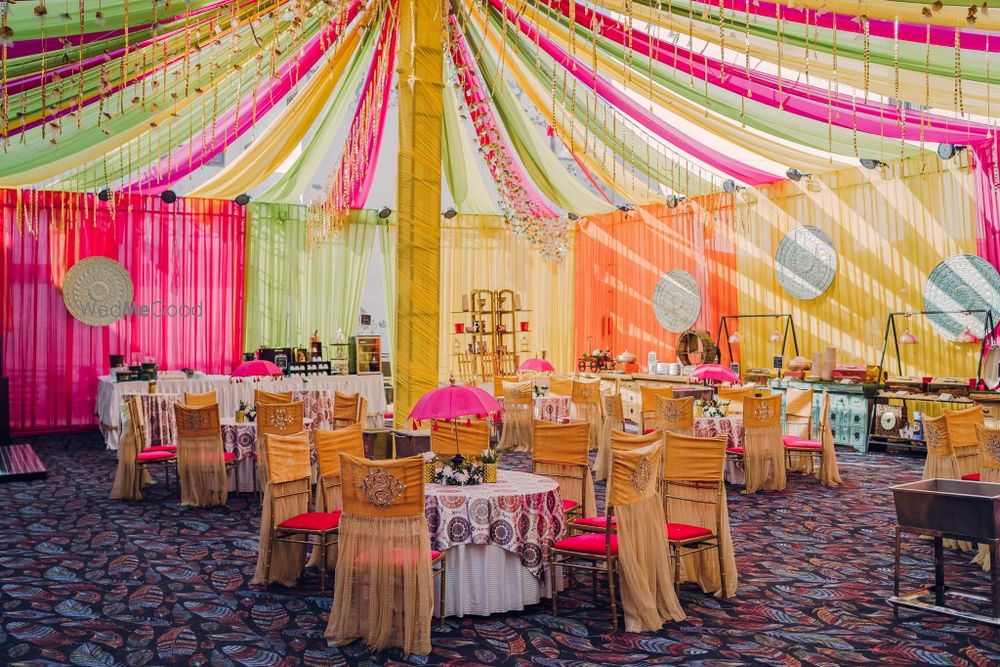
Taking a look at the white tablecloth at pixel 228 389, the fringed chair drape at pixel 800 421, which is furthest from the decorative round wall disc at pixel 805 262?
the white tablecloth at pixel 228 389

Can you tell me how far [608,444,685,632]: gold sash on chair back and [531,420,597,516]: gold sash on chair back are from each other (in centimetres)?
107

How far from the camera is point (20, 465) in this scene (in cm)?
951

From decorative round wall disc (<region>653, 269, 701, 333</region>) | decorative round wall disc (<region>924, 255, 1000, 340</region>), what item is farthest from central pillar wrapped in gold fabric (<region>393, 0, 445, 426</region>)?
decorative round wall disc (<region>653, 269, 701, 333</region>)

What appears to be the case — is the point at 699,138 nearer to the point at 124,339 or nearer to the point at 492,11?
the point at 492,11

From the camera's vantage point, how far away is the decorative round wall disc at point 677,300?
46.4 ft

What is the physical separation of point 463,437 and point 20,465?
5.77 metres

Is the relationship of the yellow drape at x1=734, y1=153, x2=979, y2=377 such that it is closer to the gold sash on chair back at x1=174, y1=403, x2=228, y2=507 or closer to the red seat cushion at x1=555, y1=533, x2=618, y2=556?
the red seat cushion at x1=555, y1=533, x2=618, y2=556

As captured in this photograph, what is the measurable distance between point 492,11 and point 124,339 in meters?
8.75

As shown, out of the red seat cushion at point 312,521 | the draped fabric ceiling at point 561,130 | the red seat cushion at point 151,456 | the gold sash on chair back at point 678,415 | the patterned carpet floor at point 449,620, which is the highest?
the draped fabric ceiling at point 561,130

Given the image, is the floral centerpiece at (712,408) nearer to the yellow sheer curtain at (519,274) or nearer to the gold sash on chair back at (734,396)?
the gold sash on chair back at (734,396)

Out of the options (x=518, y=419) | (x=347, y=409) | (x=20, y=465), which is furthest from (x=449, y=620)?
(x=20, y=465)

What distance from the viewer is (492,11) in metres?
8.15

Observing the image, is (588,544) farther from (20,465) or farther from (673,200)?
(673,200)

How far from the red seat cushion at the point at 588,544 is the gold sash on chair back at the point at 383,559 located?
2.96ft
